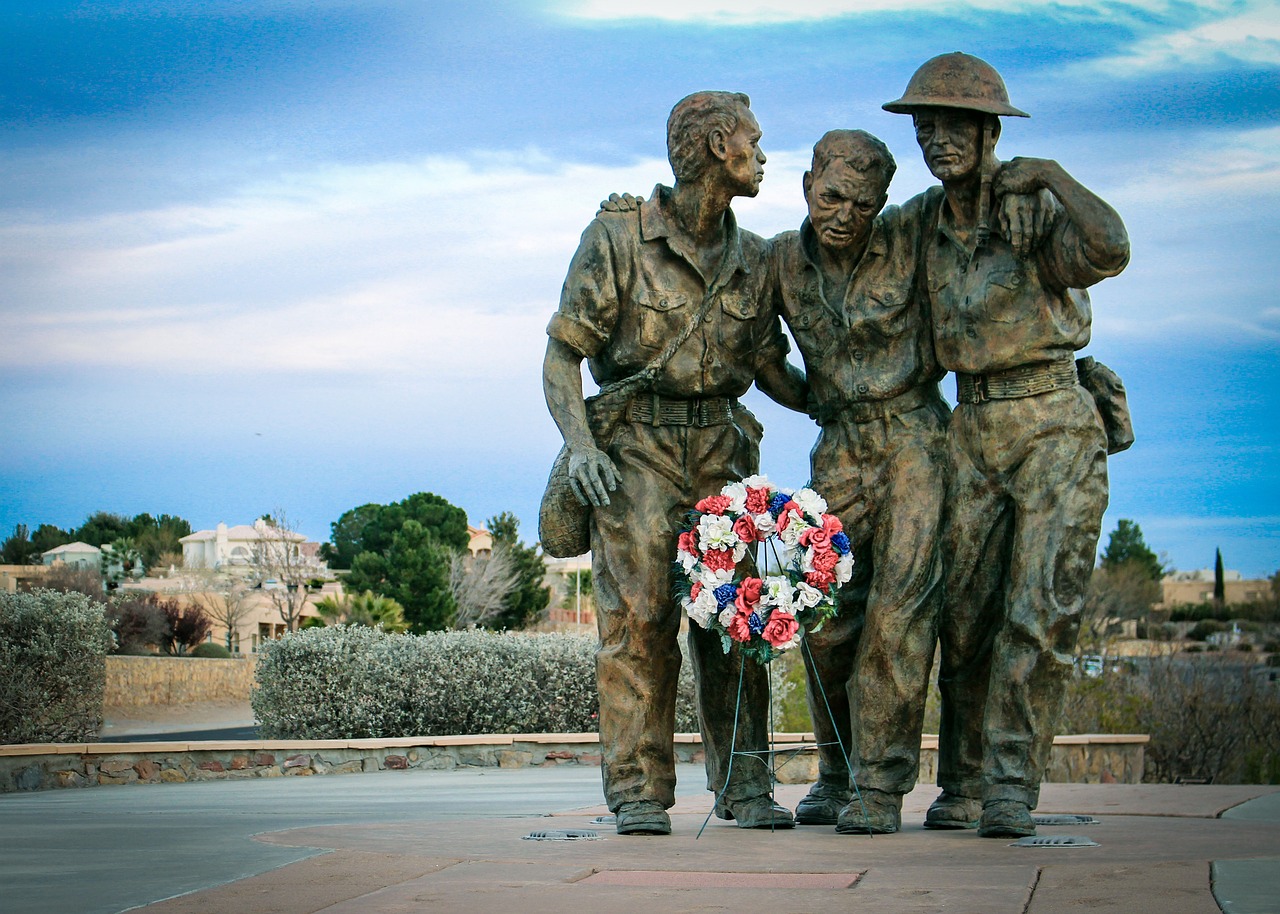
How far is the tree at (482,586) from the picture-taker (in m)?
61.9

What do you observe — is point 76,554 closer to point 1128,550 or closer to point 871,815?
point 1128,550

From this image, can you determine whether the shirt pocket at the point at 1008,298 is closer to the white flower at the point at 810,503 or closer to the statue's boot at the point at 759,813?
the white flower at the point at 810,503

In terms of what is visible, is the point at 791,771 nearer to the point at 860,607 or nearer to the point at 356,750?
the point at 356,750

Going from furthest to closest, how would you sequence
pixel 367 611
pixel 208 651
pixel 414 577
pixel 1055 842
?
pixel 414 577 → pixel 208 651 → pixel 367 611 → pixel 1055 842

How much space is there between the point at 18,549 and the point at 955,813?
6666 cm

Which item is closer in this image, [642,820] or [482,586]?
[642,820]

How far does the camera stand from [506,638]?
17516 millimetres

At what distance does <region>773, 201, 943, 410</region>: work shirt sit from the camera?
645 cm

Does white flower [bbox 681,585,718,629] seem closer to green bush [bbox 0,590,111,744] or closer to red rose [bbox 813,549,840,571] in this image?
red rose [bbox 813,549,840,571]

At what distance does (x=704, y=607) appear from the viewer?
6102 mm

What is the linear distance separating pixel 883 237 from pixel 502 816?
3251 millimetres

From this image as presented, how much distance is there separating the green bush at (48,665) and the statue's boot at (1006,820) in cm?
1397

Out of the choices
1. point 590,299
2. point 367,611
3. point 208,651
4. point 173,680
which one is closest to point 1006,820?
point 590,299

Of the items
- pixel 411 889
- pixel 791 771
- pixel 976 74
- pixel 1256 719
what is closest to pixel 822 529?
pixel 976 74
